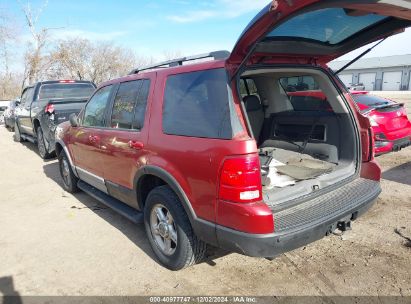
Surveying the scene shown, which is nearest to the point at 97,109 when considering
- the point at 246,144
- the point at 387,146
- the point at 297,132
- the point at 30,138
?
the point at 297,132

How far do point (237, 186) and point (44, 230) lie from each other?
3152 mm

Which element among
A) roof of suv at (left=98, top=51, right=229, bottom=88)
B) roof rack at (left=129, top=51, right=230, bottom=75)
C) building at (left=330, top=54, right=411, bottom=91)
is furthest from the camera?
building at (left=330, top=54, right=411, bottom=91)

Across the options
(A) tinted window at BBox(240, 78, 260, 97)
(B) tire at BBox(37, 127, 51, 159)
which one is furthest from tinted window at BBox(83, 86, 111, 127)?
(B) tire at BBox(37, 127, 51, 159)

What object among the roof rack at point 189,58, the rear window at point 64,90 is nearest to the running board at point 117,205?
the roof rack at point 189,58

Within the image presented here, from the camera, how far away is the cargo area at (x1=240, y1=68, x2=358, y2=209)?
10.9 feet

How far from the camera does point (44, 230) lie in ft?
14.7

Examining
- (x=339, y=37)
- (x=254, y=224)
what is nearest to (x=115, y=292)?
(x=254, y=224)

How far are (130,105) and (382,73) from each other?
64001 mm

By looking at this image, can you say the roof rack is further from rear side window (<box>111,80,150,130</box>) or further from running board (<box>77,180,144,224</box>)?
running board (<box>77,180,144,224</box>)

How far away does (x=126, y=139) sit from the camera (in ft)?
12.1

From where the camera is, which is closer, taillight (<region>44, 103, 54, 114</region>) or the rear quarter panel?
the rear quarter panel

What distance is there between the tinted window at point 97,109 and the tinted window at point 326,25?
2483 mm

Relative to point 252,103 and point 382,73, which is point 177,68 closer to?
point 252,103

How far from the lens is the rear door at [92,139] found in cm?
438
